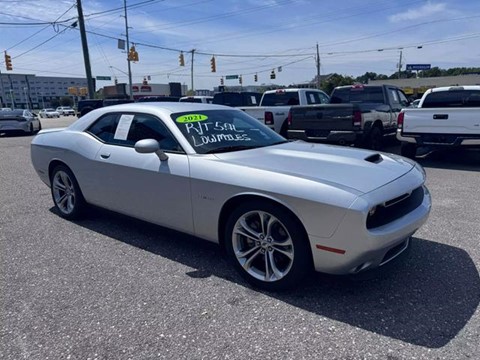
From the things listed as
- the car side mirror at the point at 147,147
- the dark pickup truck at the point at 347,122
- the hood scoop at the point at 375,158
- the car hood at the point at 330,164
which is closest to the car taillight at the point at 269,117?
the dark pickup truck at the point at 347,122

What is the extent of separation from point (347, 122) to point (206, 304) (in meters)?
6.56

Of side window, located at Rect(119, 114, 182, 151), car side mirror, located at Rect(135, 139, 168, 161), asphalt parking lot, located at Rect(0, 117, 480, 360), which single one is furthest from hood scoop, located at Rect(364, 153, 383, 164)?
car side mirror, located at Rect(135, 139, 168, 161)

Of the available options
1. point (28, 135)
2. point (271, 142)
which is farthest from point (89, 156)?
point (28, 135)

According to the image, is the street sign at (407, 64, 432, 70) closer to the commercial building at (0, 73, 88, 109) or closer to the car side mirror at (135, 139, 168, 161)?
the car side mirror at (135, 139, 168, 161)

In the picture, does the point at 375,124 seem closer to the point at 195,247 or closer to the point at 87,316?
the point at 195,247

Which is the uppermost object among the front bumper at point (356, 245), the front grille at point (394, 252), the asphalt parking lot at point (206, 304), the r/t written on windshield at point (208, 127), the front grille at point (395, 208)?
the r/t written on windshield at point (208, 127)

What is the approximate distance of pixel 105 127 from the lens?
4426 mm

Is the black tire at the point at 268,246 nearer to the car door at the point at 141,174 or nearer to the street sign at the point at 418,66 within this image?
the car door at the point at 141,174

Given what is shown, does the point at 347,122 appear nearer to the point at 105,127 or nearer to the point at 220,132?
the point at 220,132

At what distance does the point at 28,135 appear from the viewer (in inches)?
709

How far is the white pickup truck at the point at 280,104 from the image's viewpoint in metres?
10.3

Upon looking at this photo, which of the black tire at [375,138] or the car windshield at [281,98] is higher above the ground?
the car windshield at [281,98]

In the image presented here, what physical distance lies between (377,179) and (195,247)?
2.01 m

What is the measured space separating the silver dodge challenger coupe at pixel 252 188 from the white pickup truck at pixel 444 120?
5245mm
